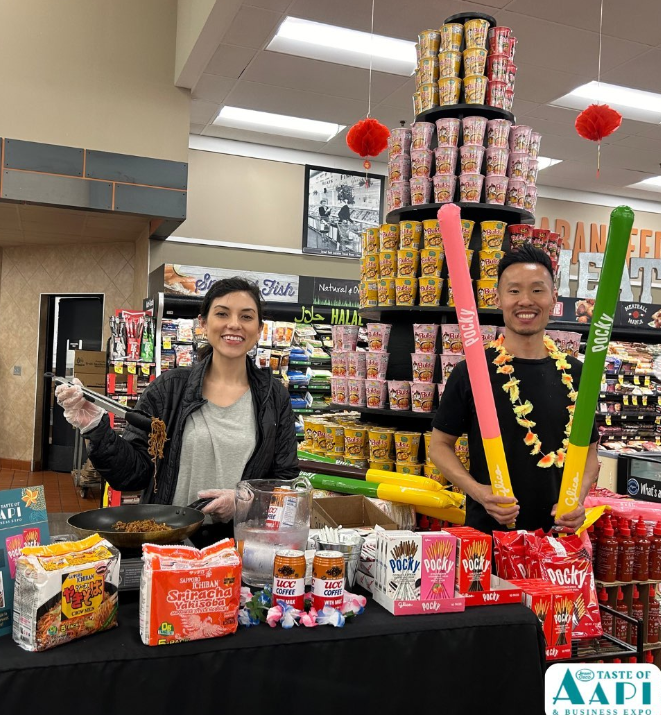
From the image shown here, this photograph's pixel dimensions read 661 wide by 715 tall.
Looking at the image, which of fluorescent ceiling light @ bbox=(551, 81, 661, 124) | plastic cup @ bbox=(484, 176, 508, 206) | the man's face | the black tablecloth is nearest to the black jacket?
the black tablecloth

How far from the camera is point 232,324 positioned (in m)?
2.34

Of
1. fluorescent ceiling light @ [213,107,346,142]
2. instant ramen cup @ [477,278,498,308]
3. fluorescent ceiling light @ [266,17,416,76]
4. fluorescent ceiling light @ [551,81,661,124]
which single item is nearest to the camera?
instant ramen cup @ [477,278,498,308]

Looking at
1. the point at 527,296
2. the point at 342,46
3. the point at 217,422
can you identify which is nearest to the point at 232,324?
the point at 217,422

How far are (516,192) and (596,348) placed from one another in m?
1.91

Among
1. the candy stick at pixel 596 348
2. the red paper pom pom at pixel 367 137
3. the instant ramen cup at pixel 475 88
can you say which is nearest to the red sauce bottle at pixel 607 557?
the candy stick at pixel 596 348

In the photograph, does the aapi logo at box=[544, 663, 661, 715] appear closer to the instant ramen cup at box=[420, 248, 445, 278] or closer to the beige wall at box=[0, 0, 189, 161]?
the instant ramen cup at box=[420, 248, 445, 278]

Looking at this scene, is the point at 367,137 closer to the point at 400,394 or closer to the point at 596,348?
the point at 400,394

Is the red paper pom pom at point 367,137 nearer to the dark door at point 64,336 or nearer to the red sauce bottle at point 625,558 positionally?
the red sauce bottle at point 625,558

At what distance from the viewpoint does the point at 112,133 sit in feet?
22.0

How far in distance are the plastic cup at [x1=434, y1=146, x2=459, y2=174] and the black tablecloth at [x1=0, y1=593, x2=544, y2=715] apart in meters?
2.31

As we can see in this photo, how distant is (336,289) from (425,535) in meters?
7.24

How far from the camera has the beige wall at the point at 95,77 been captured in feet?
21.0

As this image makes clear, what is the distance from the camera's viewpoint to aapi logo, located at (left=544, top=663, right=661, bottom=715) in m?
1.49

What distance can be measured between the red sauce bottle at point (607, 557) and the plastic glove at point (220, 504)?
129 cm
